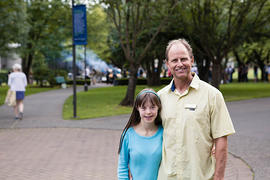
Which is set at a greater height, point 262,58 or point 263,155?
point 262,58

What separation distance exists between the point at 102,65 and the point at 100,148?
39738mm

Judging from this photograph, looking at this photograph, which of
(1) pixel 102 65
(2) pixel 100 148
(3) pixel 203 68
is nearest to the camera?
(2) pixel 100 148

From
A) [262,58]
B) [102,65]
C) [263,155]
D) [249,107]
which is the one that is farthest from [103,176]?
[102,65]

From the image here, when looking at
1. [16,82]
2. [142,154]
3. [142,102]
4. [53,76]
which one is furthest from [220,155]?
[53,76]

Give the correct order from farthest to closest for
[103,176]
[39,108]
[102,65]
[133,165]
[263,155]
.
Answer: [102,65] < [39,108] < [263,155] < [103,176] < [133,165]

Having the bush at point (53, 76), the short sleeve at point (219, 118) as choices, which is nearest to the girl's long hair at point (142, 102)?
the short sleeve at point (219, 118)

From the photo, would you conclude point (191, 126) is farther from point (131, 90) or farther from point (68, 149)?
point (131, 90)

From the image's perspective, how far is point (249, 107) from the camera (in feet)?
50.3

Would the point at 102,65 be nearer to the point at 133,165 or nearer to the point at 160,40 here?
the point at 160,40

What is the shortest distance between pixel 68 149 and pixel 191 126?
19.2 feet

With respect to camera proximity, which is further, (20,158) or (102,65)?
(102,65)

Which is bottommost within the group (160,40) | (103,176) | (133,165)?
(103,176)

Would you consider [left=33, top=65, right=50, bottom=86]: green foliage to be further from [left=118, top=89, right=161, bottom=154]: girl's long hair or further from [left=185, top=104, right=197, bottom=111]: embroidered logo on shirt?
[left=185, top=104, right=197, bottom=111]: embroidered logo on shirt

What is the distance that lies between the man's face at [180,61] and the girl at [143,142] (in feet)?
0.75
